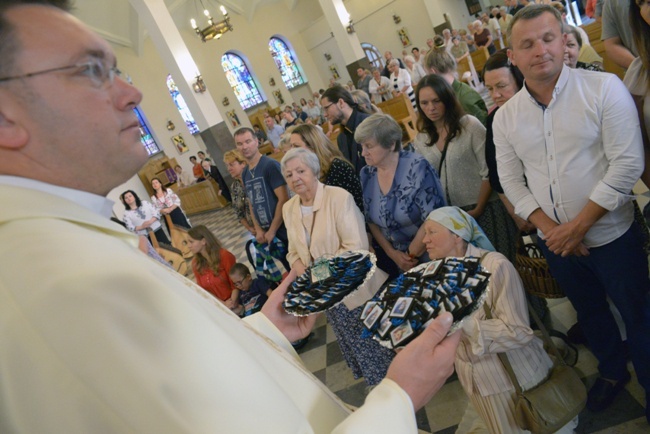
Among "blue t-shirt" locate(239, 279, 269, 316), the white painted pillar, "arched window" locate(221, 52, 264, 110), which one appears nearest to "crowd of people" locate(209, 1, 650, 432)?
"blue t-shirt" locate(239, 279, 269, 316)

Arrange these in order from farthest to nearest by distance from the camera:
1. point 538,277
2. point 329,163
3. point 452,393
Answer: point 329,163
point 452,393
point 538,277

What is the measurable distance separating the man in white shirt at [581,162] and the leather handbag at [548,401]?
1.14 ft

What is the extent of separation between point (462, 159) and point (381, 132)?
24.8 inches

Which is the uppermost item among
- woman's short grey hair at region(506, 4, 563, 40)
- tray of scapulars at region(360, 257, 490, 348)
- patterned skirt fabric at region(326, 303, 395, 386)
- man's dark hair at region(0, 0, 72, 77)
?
man's dark hair at region(0, 0, 72, 77)

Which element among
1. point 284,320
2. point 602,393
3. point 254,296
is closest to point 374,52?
point 254,296

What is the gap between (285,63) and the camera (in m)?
24.2

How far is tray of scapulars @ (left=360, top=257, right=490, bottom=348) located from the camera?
4.21 ft

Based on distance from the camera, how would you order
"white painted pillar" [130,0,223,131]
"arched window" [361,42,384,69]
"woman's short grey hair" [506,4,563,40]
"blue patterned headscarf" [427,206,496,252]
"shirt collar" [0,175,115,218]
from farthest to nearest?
"arched window" [361,42,384,69]
"white painted pillar" [130,0,223,131]
"blue patterned headscarf" [427,206,496,252]
"woman's short grey hair" [506,4,563,40]
"shirt collar" [0,175,115,218]

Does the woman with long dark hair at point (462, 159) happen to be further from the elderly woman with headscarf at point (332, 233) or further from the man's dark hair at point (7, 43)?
the man's dark hair at point (7, 43)

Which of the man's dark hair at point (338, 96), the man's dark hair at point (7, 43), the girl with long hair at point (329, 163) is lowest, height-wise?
the girl with long hair at point (329, 163)

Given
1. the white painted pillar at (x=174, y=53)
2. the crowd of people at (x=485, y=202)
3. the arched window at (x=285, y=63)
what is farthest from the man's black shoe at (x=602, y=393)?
the arched window at (x=285, y=63)

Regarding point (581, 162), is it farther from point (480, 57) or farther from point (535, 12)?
point (480, 57)

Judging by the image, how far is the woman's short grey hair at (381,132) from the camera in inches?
111

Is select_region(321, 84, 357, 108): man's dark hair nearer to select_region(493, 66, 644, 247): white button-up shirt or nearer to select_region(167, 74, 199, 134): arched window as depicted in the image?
select_region(493, 66, 644, 247): white button-up shirt
